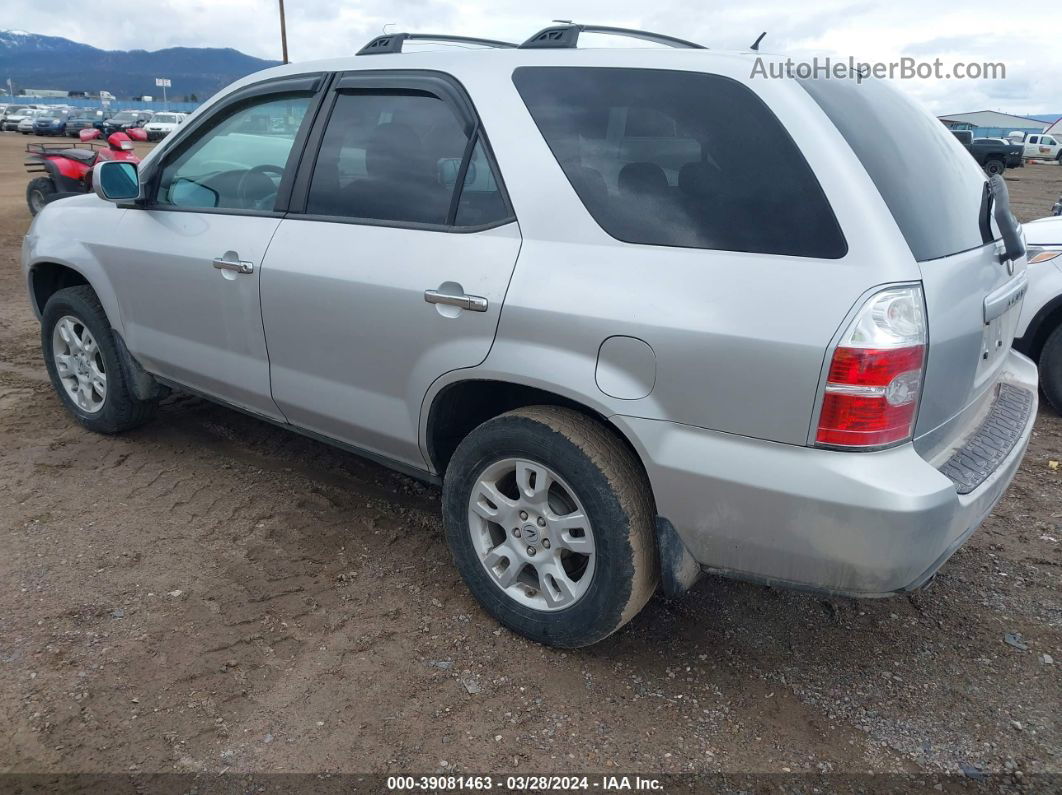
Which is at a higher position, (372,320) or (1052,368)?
(372,320)

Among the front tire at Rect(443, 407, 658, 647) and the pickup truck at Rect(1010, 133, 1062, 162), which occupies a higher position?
the front tire at Rect(443, 407, 658, 647)

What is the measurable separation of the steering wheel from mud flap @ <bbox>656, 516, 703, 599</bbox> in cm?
203

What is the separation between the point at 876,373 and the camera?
2.06 meters

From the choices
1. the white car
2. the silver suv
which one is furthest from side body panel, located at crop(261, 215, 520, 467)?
the white car

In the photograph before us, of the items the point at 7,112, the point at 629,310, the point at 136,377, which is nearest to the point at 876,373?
the point at 629,310

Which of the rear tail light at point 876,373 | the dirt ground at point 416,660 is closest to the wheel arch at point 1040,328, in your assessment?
the dirt ground at point 416,660

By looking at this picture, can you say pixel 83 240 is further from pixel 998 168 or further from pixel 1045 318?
pixel 1045 318

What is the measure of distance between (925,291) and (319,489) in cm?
276

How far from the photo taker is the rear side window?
2.18m

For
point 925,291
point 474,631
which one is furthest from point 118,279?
point 925,291

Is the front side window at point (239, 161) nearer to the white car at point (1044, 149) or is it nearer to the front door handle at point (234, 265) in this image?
the front door handle at point (234, 265)

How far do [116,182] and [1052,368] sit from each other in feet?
16.9

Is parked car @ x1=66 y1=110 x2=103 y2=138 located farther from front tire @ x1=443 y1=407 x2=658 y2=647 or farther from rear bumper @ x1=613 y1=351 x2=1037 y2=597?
rear bumper @ x1=613 y1=351 x2=1037 y2=597

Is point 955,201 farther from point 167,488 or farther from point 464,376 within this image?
point 167,488
